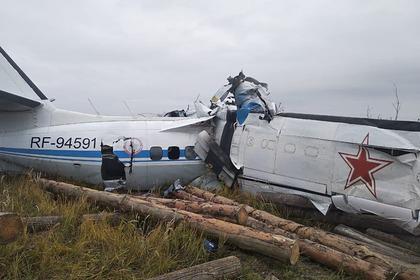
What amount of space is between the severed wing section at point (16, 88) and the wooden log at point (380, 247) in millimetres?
7883

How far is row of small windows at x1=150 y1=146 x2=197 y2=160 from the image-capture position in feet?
32.0

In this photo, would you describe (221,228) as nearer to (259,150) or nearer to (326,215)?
(326,215)

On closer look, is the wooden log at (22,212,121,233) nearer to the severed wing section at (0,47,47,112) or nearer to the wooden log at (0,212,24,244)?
the wooden log at (0,212,24,244)

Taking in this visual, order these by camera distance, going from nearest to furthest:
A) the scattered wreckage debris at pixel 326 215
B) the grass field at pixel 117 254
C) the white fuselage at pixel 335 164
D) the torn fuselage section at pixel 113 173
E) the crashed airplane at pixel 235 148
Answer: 1. the grass field at pixel 117 254
2. the white fuselage at pixel 335 164
3. the crashed airplane at pixel 235 148
4. the scattered wreckage debris at pixel 326 215
5. the torn fuselage section at pixel 113 173

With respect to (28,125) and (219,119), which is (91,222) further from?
(28,125)

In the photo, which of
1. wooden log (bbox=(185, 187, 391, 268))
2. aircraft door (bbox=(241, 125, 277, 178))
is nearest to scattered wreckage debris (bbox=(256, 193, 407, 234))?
aircraft door (bbox=(241, 125, 277, 178))

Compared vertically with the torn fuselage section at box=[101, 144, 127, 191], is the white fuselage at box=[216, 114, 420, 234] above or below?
above

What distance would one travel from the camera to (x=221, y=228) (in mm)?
5707

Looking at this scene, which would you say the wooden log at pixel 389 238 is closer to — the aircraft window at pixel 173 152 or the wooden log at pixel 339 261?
the wooden log at pixel 339 261

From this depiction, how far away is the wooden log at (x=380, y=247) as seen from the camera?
238 inches

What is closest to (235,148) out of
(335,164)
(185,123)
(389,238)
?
(185,123)

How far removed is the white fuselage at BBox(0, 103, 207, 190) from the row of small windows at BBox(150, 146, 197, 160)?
25mm

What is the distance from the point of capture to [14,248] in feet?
15.4

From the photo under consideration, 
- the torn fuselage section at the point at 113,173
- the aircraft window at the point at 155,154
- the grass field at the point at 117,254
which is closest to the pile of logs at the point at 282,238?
the grass field at the point at 117,254
